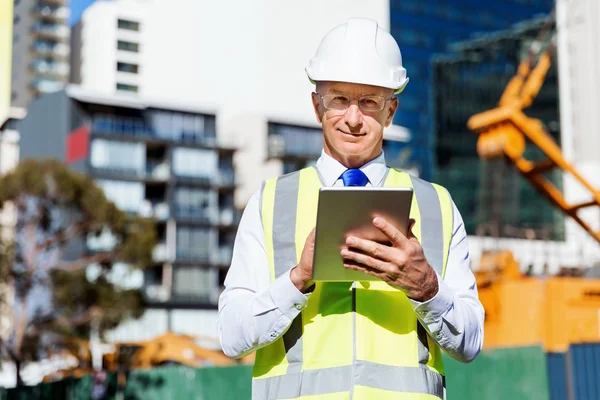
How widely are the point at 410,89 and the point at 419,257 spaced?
93.2m

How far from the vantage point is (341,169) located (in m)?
2.60

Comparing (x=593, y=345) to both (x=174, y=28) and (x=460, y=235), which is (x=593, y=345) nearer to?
(x=460, y=235)

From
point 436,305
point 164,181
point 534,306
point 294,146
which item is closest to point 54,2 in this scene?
point 294,146

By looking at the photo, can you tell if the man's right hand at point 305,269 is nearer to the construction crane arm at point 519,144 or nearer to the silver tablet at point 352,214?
the silver tablet at point 352,214

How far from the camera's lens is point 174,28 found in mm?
74500

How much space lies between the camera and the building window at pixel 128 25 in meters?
75.4

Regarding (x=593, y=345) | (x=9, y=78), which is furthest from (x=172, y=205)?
(x=593, y=345)

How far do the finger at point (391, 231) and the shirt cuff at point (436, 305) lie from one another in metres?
0.16

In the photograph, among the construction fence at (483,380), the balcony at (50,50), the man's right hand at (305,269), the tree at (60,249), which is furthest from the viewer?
the balcony at (50,50)

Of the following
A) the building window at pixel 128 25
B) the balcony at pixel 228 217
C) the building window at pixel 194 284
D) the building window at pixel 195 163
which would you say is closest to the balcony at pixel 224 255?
the building window at pixel 194 284

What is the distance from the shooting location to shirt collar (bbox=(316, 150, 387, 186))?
102 inches

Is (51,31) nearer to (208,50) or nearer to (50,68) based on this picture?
(50,68)

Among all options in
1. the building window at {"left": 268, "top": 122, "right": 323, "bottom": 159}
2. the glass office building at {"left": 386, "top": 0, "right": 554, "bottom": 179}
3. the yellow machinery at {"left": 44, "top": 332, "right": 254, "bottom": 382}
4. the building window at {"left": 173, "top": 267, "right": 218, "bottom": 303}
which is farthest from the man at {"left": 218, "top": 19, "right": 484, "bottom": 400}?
the glass office building at {"left": 386, "top": 0, "right": 554, "bottom": 179}

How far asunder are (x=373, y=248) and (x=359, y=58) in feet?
1.77
